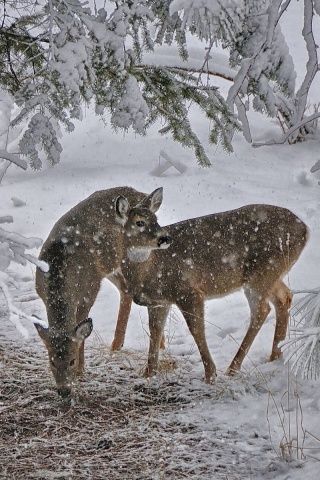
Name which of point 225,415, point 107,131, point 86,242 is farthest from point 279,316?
point 107,131

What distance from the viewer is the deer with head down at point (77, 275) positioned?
238 inches

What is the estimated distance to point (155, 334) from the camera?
6625 millimetres

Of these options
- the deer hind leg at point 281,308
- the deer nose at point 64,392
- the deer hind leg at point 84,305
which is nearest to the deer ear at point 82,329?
the deer nose at point 64,392

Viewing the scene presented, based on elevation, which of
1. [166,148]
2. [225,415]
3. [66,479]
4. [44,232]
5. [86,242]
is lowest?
[66,479]

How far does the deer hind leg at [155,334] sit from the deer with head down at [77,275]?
619 mm

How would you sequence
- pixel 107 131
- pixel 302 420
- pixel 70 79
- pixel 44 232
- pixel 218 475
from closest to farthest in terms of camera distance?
pixel 218 475, pixel 302 420, pixel 70 79, pixel 44 232, pixel 107 131

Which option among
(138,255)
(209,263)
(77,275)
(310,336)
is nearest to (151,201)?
(138,255)

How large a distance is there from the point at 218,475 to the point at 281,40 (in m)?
3.18

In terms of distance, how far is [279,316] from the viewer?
6.81 meters

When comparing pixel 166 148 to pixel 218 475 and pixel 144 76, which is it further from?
pixel 218 475

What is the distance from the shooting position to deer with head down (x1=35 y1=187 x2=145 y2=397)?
6.05 metres

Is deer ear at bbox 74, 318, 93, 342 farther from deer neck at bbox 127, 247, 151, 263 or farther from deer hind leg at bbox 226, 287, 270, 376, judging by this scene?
deer hind leg at bbox 226, 287, 270, 376

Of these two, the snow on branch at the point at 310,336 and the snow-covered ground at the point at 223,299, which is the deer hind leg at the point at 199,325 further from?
the snow on branch at the point at 310,336

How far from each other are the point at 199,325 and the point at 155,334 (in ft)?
1.43
